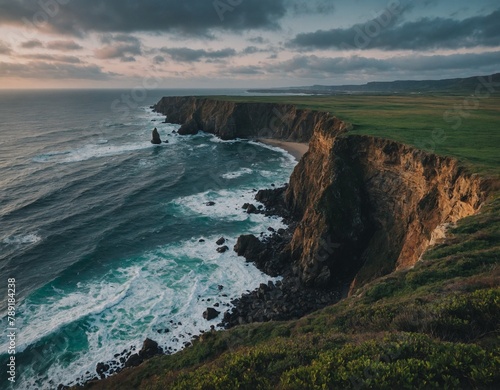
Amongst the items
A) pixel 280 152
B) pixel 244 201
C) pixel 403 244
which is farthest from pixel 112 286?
pixel 280 152

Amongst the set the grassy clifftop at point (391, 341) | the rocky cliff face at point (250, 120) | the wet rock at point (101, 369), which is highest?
the grassy clifftop at point (391, 341)

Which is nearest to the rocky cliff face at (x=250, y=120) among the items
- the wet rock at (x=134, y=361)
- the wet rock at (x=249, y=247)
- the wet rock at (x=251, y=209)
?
the wet rock at (x=251, y=209)

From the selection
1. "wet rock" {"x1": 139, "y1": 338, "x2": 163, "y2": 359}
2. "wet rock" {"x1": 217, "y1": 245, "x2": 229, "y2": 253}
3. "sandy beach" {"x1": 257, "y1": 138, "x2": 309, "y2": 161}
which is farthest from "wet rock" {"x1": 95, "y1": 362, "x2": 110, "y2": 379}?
"sandy beach" {"x1": 257, "y1": 138, "x2": 309, "y2": 161}

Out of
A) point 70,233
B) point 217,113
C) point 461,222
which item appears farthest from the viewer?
point 217,113

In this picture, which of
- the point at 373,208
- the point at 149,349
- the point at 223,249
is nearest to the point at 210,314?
the point at 149,349

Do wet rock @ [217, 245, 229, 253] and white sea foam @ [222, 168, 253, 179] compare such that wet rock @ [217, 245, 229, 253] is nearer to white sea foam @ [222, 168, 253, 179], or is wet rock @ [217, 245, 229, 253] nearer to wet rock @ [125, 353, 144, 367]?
wet rock @ [125, 353, 144, 367]

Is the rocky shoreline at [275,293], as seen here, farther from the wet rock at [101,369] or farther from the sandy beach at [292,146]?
the sandy beach at [292,146]

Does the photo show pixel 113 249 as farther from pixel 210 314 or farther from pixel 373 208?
pixel 373 208

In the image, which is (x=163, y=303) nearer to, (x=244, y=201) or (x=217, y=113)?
(x=244, y=201)
